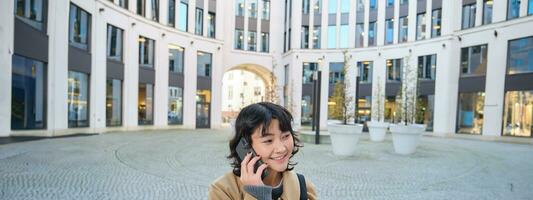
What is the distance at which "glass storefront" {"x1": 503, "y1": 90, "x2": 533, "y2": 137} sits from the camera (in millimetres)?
22422

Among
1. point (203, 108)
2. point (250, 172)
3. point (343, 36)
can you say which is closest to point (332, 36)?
point (343, 36)

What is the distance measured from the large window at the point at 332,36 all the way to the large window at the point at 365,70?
355 centimetres

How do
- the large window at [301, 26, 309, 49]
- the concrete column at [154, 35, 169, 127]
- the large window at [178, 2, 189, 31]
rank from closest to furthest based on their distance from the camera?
1. the concrete column at [154, 35, 169, 127]
2. the large window at [178, 2, 189, 31]
3. the large window at [301, 26, 309, 49]

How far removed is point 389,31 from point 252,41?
13965mm

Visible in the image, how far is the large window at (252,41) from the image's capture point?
37963mm

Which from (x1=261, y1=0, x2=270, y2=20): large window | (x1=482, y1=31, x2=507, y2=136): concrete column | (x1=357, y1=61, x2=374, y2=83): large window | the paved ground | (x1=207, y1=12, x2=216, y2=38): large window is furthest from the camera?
(x1=261, y1=0, x2=270, y2=20): large window

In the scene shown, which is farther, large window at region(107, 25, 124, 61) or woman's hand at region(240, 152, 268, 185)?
large window at region(107, 25, 124, 61)

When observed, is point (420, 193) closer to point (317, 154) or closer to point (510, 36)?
point (317, 154)

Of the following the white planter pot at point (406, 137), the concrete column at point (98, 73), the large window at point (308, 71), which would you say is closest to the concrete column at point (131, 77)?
the concrete column at point (98, 73)

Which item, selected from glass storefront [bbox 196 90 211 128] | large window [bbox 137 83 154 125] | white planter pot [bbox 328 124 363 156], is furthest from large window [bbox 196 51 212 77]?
white planter pot [bbox 328 124 363 156]

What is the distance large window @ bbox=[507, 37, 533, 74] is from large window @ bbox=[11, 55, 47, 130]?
27438 mm

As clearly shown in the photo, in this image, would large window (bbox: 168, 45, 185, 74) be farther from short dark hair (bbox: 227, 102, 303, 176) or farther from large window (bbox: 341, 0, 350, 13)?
short dark hair (bbox: 227, 102, 303, 176)

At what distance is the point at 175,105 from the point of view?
29719mm

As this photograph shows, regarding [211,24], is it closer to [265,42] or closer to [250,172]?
[265,42]
